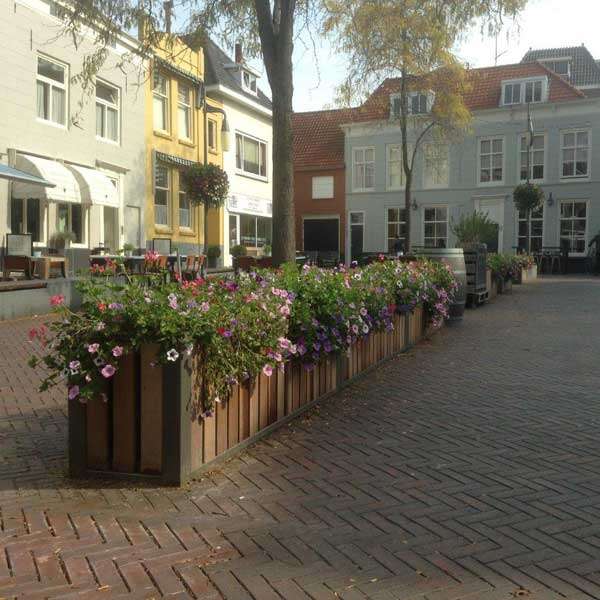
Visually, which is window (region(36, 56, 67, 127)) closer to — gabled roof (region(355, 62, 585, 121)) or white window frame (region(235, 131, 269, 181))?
white window frame (region(235, 131, 269, 181))

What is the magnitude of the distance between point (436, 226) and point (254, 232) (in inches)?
431

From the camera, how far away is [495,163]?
117 ft

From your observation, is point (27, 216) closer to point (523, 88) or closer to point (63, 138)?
point (63, 138)

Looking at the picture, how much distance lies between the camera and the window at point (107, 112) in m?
20.5

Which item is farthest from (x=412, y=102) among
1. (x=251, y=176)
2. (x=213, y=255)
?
(x=251, y=176)

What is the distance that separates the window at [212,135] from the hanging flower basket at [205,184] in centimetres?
585

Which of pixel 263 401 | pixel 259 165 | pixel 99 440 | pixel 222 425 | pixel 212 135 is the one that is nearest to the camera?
pixel 99 440

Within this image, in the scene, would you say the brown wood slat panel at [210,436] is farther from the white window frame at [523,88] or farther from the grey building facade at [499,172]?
the white window frame at [523,88]

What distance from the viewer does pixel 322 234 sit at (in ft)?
132

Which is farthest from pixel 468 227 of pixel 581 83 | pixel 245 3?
pixel 581 83

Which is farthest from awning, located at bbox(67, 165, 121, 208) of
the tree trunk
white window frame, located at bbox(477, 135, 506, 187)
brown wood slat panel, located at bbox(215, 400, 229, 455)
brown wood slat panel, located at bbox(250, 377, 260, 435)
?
white window frame, located at bbox(477, 135, 506, 187)

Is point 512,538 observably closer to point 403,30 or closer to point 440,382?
point 440,382

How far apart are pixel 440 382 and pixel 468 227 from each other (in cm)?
1268

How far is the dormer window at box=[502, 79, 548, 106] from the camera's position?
34625 mm
